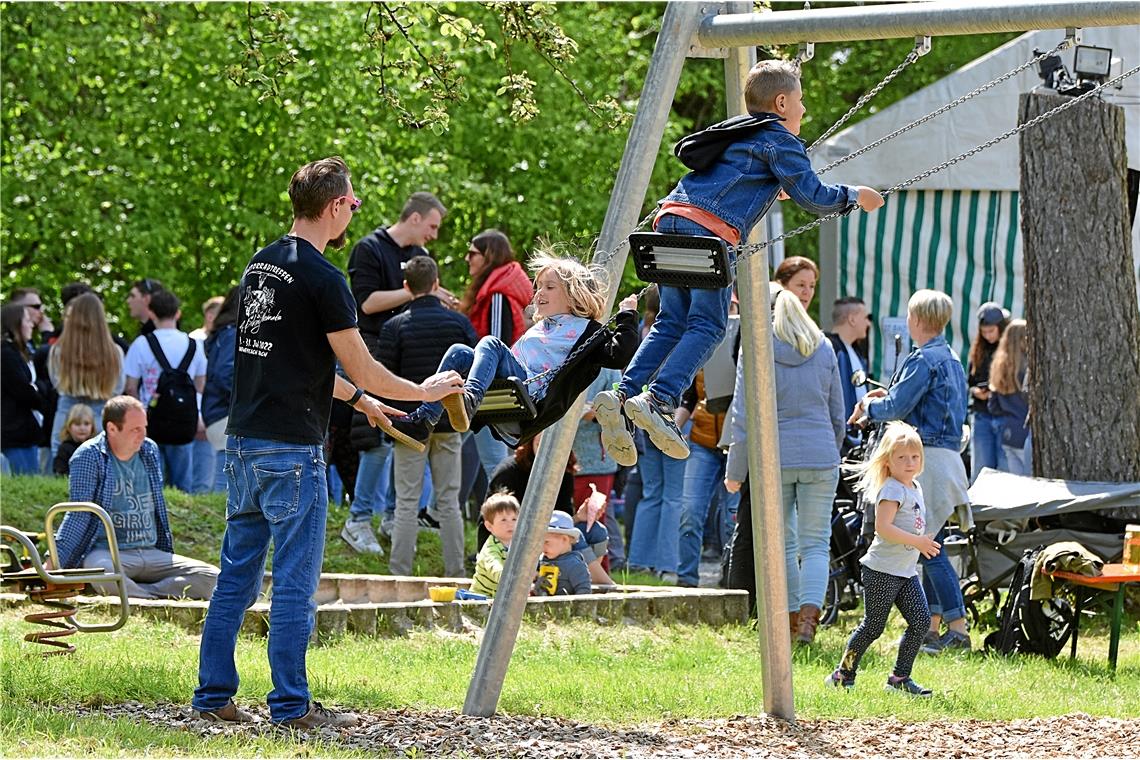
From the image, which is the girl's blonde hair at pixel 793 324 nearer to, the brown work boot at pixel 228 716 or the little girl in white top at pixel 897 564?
the little girl in white top at pixel 897 564

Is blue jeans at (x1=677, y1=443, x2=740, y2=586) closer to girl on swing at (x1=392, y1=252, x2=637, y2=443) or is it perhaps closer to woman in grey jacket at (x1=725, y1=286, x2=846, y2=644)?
woman in grey jacket at (x1=725, y1=286, x2=846, y2=644)

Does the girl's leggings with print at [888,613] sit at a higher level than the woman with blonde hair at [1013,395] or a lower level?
lower

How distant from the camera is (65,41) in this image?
18.9 metres

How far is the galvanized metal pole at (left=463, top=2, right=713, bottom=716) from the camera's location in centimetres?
682

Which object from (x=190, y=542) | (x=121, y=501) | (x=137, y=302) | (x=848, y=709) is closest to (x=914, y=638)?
(x=848, y=709)

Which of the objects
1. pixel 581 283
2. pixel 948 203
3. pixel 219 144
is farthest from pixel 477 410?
pixel 219 144

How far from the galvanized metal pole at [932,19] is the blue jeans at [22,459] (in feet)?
28.6

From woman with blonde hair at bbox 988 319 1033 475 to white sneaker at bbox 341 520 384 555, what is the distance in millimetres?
4784

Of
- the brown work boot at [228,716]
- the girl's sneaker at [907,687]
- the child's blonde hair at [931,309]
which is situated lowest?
the girl's sneaker at [907,687]

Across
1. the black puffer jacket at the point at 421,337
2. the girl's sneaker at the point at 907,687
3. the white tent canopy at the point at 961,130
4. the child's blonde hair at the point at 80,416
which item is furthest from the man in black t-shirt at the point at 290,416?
the white tent canopy at the point at 961,130

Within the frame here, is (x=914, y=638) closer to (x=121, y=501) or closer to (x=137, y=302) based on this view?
(x=121, y=501)

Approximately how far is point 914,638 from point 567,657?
178 centimetres

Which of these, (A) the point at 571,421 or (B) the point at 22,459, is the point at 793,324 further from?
(B) the point at 22,459

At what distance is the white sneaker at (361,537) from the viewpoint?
1149 cm
